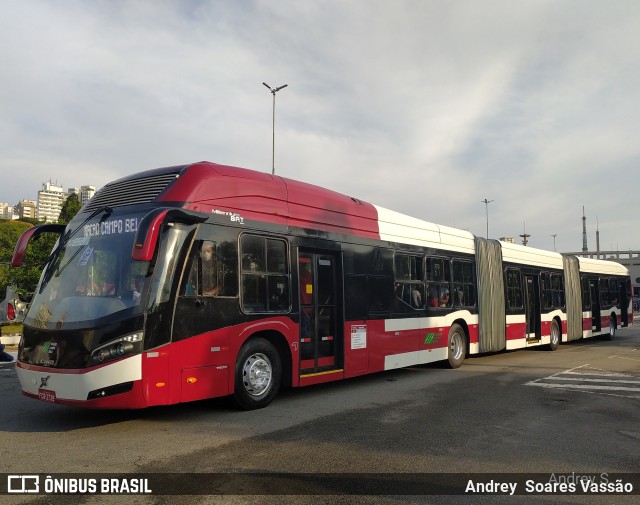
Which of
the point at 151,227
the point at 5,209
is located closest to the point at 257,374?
the point at 151,227

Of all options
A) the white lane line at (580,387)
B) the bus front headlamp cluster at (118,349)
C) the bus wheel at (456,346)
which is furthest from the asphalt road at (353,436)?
the bus wheel at (456,346)

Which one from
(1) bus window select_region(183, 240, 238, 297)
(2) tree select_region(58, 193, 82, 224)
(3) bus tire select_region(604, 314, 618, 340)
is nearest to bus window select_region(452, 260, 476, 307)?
(1) bus window select_region(183, 240, 238, 297)

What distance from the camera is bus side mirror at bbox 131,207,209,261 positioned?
18.3 ft

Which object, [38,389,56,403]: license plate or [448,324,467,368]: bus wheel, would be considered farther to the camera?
[448,324,467,368]: bus wheel

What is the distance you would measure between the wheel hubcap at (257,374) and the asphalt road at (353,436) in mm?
316

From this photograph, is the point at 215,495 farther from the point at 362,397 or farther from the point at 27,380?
the point at 362,397

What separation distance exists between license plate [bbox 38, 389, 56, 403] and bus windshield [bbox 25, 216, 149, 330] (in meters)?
0.73

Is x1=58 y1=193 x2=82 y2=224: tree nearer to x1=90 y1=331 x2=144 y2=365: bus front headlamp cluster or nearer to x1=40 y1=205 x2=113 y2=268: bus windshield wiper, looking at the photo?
x1=40 y1=205 x2=113 y2=268: bus windshield wiper

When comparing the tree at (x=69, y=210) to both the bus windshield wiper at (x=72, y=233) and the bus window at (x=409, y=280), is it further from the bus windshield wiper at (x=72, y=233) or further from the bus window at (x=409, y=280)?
the bus windshield wiper at (x=72, y=233)

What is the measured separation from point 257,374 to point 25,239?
3762 mm

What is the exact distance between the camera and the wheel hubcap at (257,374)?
7.30m

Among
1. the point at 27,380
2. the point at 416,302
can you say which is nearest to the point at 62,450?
the point at 27,380

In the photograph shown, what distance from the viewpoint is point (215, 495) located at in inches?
165

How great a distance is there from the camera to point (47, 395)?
606 centimetres
